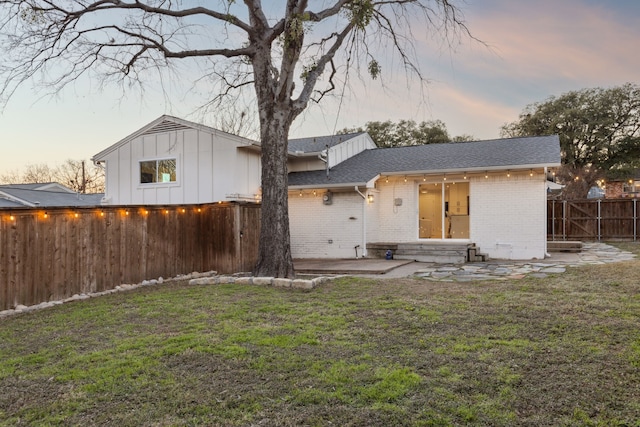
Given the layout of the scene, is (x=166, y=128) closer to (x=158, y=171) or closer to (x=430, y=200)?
(x=158, y=171)

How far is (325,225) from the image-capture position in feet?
43.0

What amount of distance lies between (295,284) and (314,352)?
135 inches

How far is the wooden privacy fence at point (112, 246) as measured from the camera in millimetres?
6500

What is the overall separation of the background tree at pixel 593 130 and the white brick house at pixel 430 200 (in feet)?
53.5

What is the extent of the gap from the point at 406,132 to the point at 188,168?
21.0 m

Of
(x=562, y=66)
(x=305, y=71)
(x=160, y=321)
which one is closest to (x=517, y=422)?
(x=160, y=321)

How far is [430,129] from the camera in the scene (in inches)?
1187

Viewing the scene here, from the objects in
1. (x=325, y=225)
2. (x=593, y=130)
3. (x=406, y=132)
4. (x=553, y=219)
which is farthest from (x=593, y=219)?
(x=406, y=132)

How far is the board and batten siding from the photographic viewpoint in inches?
492

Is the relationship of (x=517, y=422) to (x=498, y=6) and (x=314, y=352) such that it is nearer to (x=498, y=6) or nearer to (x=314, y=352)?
(x=314, y=352)

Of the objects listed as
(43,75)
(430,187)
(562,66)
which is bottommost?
(430,187)

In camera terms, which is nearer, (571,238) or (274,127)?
(274,127)

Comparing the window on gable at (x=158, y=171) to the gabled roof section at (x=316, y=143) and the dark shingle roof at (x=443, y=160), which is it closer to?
the dark shingle roof at (x=443, y=160)

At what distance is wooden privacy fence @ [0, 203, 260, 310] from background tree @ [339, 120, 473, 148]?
21235 millimetres
